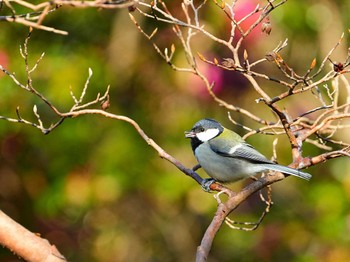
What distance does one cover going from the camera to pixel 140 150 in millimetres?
4918

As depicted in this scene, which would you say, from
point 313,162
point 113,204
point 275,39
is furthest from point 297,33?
point 313,162

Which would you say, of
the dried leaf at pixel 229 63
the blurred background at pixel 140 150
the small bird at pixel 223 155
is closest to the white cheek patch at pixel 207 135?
the small bird at pixel 223 155

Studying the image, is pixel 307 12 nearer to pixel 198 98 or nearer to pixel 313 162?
pixel 198 98

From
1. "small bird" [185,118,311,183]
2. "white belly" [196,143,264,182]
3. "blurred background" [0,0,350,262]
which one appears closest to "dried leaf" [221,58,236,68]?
"small bird" [185,118,311,183]

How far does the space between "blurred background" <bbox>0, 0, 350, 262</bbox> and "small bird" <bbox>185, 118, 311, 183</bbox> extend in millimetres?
1136

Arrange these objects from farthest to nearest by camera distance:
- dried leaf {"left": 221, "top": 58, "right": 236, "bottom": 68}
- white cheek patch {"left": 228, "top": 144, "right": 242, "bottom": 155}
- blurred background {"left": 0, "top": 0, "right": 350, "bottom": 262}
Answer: blurred background {"left": 0, "top": 0, "right": 350, "bottom": 262} < white cheek patch {"left": 228, "top": 144, "right": 242, "bottom": 155} < dried leaf {"left": 221, "top": 58, "right": 236, "bottom": 68}

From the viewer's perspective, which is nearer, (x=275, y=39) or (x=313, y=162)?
(x=313, y=162)

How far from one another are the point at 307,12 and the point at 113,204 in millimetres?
1992

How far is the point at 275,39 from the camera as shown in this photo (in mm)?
5430

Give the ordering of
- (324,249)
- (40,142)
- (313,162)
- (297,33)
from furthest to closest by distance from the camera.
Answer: (297,33) < (324,249) < (40,142) < (313,162)

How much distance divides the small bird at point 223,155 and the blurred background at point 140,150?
1136 millimetres

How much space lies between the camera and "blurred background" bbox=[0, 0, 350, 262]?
4.82m

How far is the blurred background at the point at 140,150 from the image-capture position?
4.82m

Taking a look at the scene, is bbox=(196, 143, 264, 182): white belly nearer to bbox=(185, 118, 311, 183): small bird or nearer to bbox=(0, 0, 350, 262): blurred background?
bbox=(185, 118, 311, 183): small bird
